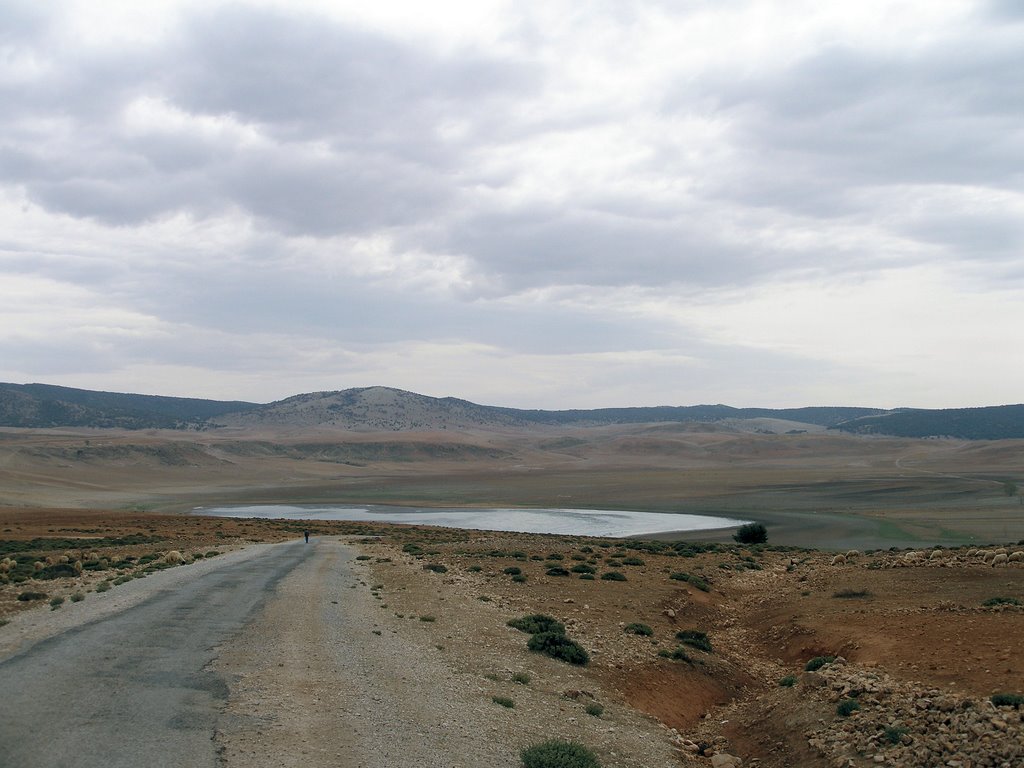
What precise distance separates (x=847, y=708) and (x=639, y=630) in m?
5.96

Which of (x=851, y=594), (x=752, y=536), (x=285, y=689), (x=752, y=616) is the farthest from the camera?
(x=752, y=536)

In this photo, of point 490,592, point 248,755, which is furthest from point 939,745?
point 490,592

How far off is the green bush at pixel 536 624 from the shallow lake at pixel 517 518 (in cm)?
3675

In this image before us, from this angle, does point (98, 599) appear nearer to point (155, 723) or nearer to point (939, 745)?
point (155, 723)

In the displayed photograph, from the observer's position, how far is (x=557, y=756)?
28.9ft

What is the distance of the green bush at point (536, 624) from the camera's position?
50.2ft

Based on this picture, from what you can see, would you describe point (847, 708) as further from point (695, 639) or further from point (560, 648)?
point (695, 639)

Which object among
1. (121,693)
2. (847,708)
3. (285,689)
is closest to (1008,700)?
(847,708)

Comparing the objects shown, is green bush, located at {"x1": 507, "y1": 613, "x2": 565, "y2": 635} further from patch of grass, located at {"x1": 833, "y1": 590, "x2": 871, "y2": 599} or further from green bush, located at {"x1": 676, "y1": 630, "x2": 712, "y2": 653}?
patch of grass, located at {"x1": 833, "y1": 590, "x2": 871, "y2": 599}

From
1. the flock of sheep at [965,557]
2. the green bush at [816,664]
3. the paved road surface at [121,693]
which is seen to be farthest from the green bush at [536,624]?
the flock of sheep at [965,557]

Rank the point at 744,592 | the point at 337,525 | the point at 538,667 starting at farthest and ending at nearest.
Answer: the point at 337,525, the point at 744,592, the point at 538,667

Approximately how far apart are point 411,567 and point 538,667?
42.4ft

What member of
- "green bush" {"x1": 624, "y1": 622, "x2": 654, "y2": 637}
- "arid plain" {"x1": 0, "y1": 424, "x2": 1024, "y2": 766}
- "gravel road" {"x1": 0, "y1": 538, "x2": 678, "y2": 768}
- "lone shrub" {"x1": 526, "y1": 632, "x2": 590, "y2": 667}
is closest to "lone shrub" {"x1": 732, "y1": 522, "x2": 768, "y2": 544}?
"arid plain" {"x1": 0, "y1": 424, "x2": 1024, "y2": 766}

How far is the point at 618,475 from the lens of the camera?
416 ft
